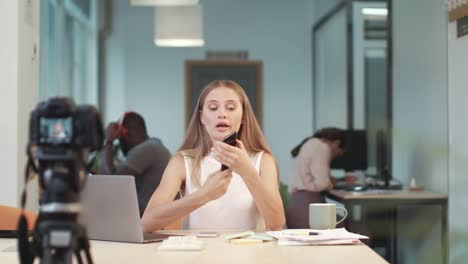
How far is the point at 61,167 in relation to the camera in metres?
1.26

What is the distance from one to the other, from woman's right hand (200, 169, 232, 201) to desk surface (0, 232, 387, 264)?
297mm

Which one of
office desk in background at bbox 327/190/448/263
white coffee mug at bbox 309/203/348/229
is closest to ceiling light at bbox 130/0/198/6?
office desk in background at bbox 327/190/448/263

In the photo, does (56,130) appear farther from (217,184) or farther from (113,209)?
(217,184)

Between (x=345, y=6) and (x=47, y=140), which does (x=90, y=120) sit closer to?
(x=47, y=140)

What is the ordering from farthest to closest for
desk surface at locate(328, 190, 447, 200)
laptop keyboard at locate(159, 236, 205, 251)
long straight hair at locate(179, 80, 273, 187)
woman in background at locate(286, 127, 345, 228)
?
woman in background at locate(286, 127, 345, 228), desk surface at locate(328, 190, 447, 200), long straight hair at locate(179, 80, 273, 187), laptop keyboard at locate(159, 236, 205, 251)

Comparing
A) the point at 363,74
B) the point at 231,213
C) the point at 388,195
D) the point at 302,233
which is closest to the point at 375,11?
the point at 363,74

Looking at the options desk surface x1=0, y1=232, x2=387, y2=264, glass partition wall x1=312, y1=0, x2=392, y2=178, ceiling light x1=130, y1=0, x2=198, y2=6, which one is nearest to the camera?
desk surface x1=0, y1=232, x2=387, y2=264

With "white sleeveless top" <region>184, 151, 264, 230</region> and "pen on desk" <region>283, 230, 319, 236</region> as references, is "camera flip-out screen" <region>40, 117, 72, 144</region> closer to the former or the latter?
"pen on desk" <region>283, 230, 319, 236</region>

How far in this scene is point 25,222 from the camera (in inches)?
56.3

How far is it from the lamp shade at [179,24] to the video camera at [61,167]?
18.1 feet

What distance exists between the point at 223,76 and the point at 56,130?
871 centimetres

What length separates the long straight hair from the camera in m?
3.01

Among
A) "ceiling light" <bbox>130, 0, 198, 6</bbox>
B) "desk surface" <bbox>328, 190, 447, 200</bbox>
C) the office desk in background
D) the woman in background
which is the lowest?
the office desk in background

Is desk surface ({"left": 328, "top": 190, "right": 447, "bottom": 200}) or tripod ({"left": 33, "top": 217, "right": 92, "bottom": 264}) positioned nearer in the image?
tripod ({"left": 33, "top": 217, "right": 92, "bottom": 264})
